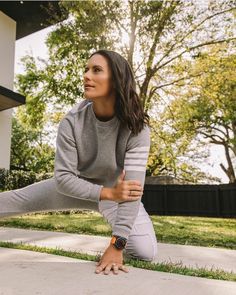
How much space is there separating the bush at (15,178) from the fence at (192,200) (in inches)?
215

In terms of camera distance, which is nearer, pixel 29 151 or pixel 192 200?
pixel 192 200

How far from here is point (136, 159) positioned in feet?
7.74

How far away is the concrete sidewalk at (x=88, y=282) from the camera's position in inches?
68.9

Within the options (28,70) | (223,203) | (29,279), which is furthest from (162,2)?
(29,279)

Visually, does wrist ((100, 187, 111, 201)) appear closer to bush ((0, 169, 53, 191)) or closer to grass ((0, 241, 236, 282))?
grass ((0, 241, 236, 282))

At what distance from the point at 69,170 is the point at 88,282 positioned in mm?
703

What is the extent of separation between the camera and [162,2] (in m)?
12.8

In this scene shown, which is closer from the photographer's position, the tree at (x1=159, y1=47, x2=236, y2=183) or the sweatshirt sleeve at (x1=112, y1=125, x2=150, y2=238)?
the sweatshirt sleeve at (x1=112, y1=125, x2=150, y2=238)

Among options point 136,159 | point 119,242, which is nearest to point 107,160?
point 136,159

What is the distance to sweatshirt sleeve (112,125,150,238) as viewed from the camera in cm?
220

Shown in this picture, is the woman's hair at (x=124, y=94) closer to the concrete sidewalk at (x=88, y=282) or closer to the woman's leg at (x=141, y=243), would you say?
the woman's leg at (x=141, y=243)

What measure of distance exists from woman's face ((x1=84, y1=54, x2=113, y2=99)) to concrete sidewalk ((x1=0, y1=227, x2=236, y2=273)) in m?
1.37

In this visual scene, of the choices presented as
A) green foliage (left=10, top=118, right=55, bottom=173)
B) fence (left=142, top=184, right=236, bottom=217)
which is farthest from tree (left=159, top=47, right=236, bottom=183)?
green foliage (left=10, top=118, right=55, bottom=173)

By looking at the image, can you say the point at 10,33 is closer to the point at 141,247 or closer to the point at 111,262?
the point at 141,247
